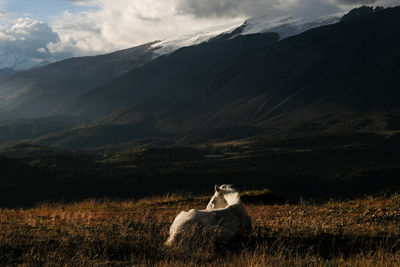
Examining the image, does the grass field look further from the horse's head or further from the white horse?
the horse's head

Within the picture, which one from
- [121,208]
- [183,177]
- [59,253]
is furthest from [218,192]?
[183,177]

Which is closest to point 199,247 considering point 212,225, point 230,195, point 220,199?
point 212,225

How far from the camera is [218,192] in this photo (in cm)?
1473

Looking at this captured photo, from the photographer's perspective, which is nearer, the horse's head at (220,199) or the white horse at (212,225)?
the white horse at (212,225)

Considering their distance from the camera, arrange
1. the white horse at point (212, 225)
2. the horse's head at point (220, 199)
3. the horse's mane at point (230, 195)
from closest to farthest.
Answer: the white horse at point (212, 225) < the horse's mane at point (230, 195) < the horse's head at point (220, 199)

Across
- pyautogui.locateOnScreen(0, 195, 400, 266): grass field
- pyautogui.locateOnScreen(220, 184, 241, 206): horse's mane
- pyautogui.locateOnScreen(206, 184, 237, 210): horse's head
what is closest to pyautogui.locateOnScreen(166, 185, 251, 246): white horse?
pyautogui.locateOnScreen(0, 195, 400, 266): grass field

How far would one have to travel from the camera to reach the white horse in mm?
11445

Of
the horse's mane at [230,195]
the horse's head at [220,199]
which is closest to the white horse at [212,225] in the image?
the horse's mane at [230,195]

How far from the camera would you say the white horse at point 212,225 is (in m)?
11.4

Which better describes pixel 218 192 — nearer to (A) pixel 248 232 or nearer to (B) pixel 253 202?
(A) pixel 248 232

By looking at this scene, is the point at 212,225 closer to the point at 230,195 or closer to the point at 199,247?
the point at 199,247

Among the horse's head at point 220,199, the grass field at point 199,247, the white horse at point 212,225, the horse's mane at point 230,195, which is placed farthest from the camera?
the horse's head at point 220,199

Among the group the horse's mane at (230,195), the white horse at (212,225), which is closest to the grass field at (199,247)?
the white horse at (212,225)

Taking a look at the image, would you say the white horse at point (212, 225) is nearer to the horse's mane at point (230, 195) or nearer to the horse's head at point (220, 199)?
the horse's mane at point (230, 195)
